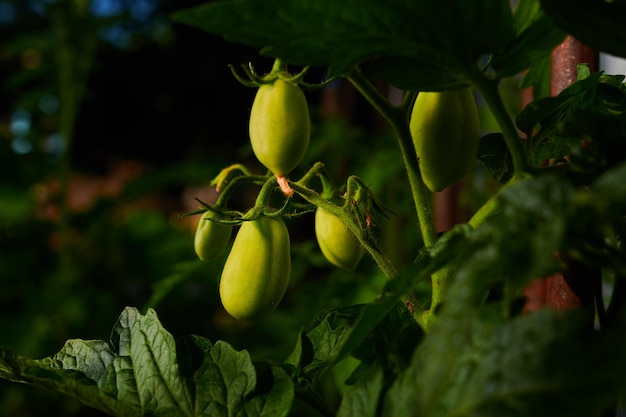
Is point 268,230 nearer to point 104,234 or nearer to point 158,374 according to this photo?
point 158,374

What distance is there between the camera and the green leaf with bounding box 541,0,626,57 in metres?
0.18

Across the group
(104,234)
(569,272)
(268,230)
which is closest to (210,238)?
(268,230)

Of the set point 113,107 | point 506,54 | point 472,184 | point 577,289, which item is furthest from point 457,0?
point 113,107

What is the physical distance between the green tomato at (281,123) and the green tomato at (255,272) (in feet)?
0.11

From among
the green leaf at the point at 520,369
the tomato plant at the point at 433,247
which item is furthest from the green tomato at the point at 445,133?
the green leaf at the point at 520,369

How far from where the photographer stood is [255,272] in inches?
12.0

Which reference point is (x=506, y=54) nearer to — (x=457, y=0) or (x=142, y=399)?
(x=457, y=0)

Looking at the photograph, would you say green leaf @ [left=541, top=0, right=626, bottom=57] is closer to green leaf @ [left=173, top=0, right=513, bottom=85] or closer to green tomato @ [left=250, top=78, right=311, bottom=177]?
green leaf @ [left=173, top=0, right=513, bottom=85]

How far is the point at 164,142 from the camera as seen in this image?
2.86 metres

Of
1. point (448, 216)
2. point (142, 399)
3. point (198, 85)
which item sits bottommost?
point (448, 216)

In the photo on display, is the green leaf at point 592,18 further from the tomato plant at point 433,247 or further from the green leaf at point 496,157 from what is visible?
the green leaf at point 496,157

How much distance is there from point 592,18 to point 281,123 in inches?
5.3

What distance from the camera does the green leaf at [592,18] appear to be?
0.18m

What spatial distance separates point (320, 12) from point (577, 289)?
180 mm
